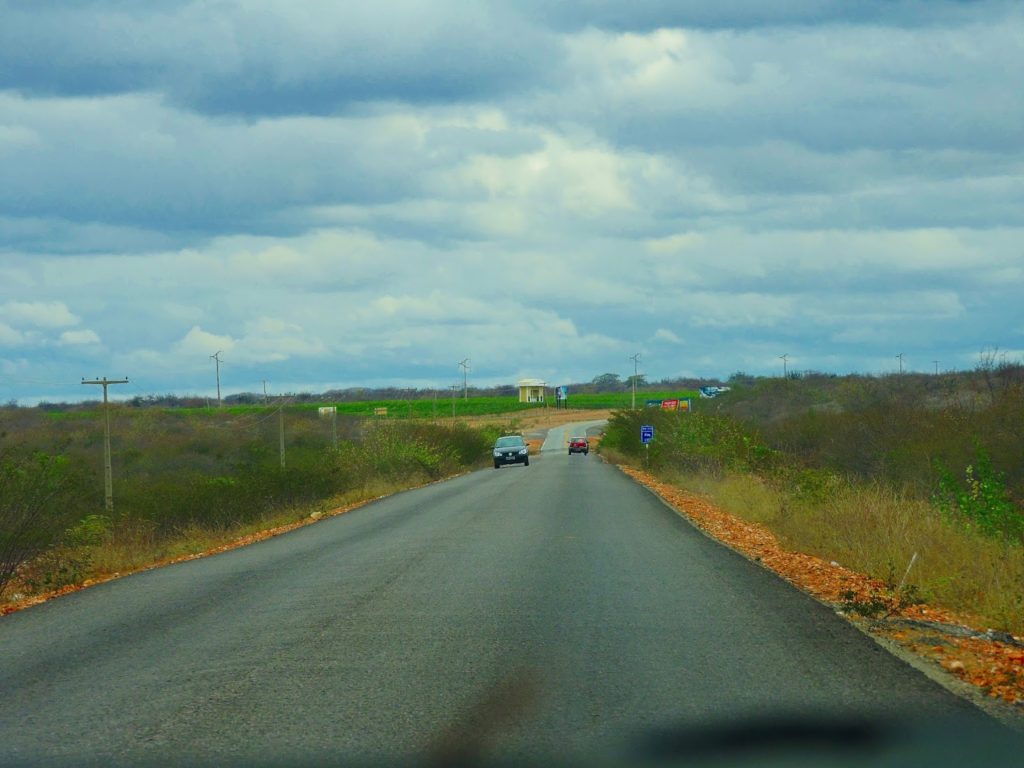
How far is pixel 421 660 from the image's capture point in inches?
358

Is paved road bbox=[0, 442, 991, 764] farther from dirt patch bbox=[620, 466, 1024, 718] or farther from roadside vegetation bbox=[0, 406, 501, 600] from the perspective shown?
roadside vegetation bbox=[0, 406, 501, 600]

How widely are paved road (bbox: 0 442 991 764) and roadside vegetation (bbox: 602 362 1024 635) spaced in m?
1.83

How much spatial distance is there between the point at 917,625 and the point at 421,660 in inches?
187

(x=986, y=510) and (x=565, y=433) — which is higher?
(x=986, y=510)

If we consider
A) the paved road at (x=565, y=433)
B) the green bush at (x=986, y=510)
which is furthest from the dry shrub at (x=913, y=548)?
the paved road at (x=565, y=433)

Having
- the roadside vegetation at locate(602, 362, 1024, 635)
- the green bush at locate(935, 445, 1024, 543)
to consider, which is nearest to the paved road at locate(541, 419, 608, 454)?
the roadside vegetation at locate(602, 362, 1024, 635)

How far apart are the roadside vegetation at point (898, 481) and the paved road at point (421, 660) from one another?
1.83 m

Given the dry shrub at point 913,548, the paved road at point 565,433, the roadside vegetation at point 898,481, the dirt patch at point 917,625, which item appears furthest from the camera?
the paved road at point 565,433

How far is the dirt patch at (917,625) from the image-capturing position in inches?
335

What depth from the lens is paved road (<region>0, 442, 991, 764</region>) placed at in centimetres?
698

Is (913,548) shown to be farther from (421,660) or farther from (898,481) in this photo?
(898,481)

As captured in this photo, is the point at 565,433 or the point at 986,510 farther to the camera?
the point at 565,433

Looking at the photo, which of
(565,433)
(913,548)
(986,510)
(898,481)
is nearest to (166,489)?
(898,481)

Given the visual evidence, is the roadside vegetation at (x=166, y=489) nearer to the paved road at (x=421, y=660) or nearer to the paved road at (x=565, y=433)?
the paved road at (x=421, y=660)
